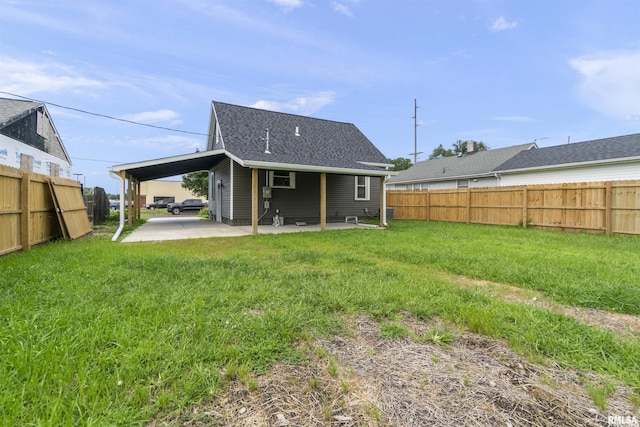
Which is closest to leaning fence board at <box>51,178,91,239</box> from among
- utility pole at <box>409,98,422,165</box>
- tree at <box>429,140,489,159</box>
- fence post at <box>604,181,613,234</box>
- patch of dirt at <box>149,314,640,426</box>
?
patch of dirt at <box>149,314,640,426</box>

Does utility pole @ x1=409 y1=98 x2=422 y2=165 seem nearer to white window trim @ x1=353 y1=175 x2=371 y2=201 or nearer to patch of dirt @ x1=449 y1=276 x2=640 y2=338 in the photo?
white window trim @ x1=353 y1=175 x2=371 y2=201

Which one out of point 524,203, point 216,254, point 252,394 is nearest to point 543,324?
point 252,394

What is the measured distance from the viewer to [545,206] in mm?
11148

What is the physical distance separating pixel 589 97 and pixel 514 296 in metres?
23.1

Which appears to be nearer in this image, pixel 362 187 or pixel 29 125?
pixel 29 125

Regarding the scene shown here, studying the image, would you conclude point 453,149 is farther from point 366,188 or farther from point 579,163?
point 366,188

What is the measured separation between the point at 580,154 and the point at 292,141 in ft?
45.1

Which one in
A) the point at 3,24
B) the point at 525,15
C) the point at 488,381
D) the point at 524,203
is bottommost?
the point at 488,381

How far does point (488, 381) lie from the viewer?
6.45 ft

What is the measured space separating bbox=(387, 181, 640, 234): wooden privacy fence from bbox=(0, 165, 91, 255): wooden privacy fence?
47.8 ft

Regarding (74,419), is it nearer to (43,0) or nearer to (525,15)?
(43,0)

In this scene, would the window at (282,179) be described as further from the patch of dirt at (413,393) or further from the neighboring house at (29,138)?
the neighboring house at (29,138)

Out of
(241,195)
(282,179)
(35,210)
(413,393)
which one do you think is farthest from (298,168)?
(413,393)

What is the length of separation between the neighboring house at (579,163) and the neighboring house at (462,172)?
1209 millimetres
